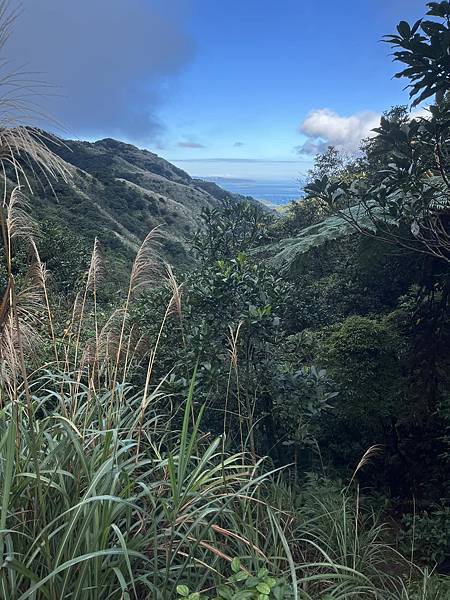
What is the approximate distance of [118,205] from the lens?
26156mm

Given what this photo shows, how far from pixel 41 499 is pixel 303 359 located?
3174mm

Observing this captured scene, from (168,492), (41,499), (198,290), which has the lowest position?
(168,492)

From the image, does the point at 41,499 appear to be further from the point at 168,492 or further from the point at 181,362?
the point at 181,362

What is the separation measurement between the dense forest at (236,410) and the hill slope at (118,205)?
16.1ft

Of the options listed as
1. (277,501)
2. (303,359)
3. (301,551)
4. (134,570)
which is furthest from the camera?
(303,359)

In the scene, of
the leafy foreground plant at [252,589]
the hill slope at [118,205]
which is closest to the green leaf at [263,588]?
the leafy foreground plant at [252,589]

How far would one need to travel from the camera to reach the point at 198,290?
3.30 meters

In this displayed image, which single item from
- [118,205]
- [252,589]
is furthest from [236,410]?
[118,205]

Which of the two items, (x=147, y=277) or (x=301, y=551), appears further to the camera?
(x=147, y=277)

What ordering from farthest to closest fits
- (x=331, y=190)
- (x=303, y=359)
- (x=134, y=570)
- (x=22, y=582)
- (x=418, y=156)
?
(x=303, y=359) → (x=331, y=190) → (x=418, y=156) → (x=134, y=570) → (x=22, y=582)

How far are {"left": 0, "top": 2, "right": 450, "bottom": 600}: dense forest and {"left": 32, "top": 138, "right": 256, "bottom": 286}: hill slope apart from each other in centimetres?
490

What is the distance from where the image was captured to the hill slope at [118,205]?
18266mm

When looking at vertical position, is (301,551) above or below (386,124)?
below

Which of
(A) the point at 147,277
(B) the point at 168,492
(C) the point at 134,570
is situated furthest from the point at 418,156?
(C) the point at 134,570
